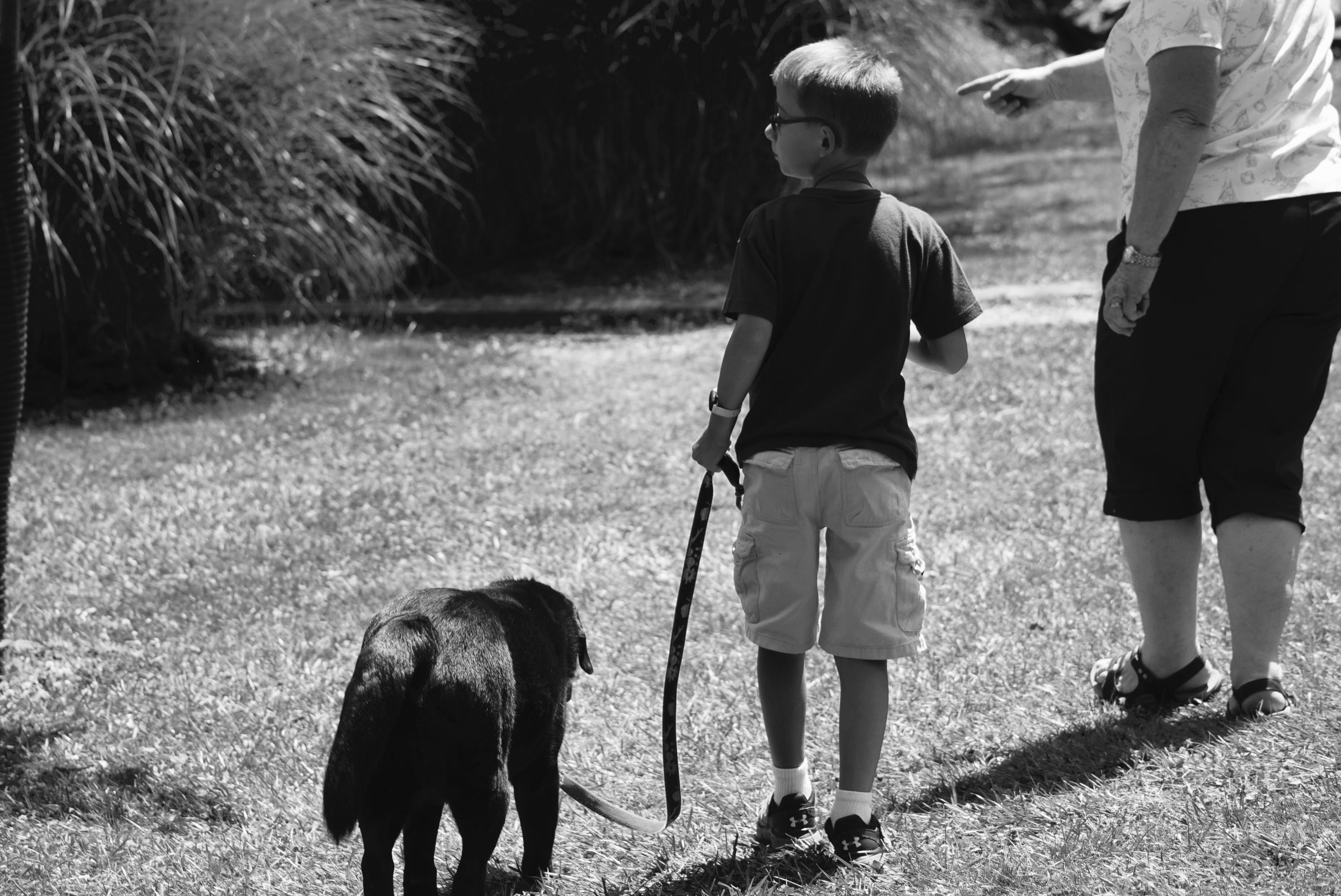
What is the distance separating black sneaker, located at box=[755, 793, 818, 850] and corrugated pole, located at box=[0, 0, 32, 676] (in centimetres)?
243

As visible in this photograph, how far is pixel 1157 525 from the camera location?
362 cm

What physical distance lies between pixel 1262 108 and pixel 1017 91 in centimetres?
77

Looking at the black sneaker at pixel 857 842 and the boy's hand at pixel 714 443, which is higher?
the boy's hand at pixel 714 443

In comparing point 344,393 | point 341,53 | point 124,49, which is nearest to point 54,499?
point 344,393

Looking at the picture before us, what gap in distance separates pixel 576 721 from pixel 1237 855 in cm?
182

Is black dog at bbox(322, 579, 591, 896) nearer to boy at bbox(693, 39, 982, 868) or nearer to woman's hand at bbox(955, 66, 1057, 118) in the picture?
boy at bbox(693, 39, 982, 868)

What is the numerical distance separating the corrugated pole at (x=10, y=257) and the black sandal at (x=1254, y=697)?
3.36 meters

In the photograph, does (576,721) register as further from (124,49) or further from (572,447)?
(124,49)

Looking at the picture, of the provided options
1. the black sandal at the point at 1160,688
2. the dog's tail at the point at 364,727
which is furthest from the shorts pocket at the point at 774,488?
the black sandal at the point at 1160,688

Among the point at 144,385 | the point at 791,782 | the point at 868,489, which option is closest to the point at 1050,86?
the point at 868,489

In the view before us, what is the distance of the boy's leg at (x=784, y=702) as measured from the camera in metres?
3.14

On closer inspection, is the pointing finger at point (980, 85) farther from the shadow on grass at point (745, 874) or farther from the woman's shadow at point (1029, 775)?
the shadow on grass at point (745, 874)

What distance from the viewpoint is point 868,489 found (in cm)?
296

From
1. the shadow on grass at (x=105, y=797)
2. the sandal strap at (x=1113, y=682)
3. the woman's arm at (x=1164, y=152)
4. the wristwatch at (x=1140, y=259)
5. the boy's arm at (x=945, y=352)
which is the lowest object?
the shadow on grass at (x=105, y=797)
